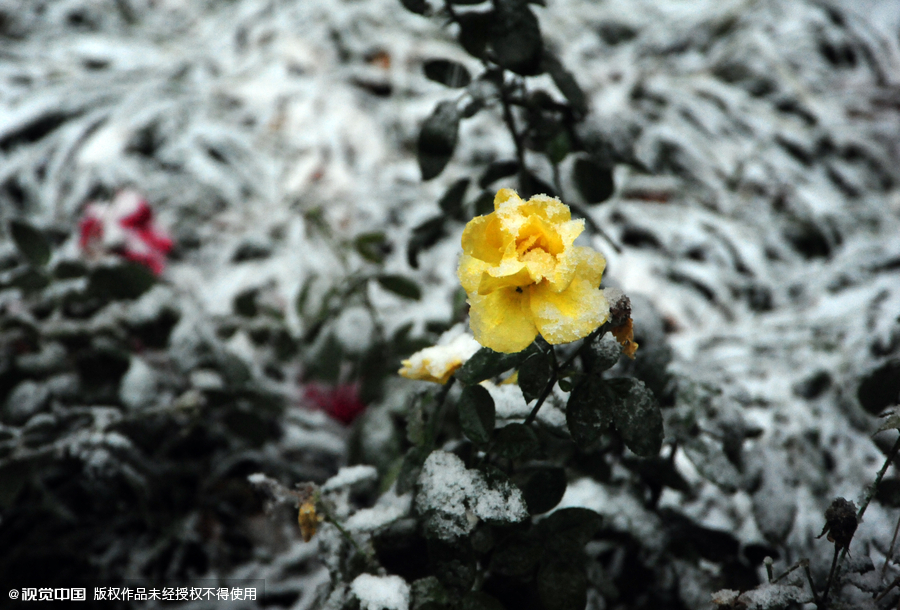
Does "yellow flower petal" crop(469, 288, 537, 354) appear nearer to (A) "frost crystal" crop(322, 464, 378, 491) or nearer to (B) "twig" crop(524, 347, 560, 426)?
(B) "twig" crop(524, 347, 560, 426)

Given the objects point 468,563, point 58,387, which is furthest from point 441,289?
point 468,563

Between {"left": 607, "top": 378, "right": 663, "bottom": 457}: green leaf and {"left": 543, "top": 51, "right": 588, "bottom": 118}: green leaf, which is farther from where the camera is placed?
{"left": 543, "top": 51, "right": 588, "bottom": 118}: green leaf

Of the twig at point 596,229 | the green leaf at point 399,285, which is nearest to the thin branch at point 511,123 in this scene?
the twig at point 596,229

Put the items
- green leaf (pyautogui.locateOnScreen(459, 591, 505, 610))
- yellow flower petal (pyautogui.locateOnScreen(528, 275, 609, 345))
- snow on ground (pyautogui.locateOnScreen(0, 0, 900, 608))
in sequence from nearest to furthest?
1. yellow flower petal (pyautogui.locateOnScreen(528, 275, 609, 345))
2. green leaf (pyautogui.locateOnScreen(459, 591, 505, 610))
3. snow on ground (pyautogui.locateOnScreen(0, 0, 900, 608))

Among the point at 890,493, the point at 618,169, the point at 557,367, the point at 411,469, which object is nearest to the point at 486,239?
the point at 557,367

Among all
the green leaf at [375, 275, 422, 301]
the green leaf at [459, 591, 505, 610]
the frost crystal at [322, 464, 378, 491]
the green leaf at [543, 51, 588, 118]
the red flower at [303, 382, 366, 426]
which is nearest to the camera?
the green leaf at [459, 591, 505, 610]

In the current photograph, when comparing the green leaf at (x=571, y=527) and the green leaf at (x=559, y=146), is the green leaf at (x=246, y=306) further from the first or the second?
the green leaf at (x=571, y=527)

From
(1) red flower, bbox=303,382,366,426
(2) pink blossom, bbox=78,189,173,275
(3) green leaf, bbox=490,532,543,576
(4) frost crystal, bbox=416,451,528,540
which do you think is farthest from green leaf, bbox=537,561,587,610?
(2) pink blossom, bbox=78,189,173,275

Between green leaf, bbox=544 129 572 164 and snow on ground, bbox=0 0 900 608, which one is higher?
green leaf, bbox=544 129 572 164
